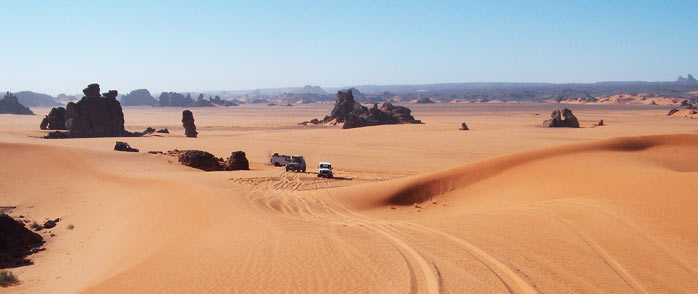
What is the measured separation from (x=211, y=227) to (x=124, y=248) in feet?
6.57

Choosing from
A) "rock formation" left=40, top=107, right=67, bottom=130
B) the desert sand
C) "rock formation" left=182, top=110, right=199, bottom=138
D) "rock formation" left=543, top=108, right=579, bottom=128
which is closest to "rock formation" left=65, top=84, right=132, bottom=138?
"rock formation" left=40, top=107, right=67, bottom=130

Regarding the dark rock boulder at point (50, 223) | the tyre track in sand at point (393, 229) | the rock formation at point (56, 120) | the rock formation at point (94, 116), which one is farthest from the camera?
the rock formation at point (56, 120)

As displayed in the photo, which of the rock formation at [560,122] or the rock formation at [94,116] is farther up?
the rock formation at [94,116]

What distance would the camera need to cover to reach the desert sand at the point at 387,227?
8367 millimetres

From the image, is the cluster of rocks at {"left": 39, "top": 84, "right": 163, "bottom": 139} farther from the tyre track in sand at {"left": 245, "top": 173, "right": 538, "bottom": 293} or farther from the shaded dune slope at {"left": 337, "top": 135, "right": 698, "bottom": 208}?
the shaded dune slope at {"left": 337, "top": 135, "right": 698, "bottom": 208}

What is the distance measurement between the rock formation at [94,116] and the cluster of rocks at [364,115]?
31.5 m

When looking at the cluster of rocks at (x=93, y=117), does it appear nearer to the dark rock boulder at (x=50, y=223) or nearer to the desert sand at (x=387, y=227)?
the desert sand at (x=387, y=227)

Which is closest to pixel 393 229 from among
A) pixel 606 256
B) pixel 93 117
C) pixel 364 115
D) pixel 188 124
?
pixel 606 256

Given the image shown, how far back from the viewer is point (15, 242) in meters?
14.1

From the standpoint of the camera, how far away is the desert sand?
8367 millimetres

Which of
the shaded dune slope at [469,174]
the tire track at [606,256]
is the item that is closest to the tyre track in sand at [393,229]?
the shaded dune slope at [469,174]

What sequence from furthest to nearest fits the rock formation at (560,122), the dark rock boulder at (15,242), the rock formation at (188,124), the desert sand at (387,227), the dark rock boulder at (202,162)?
the rock formation at (560,122) → the rock formation at (188,124) → the dark rock boulder at (202,162) → the dark rock boulder at (15,242) → the desert sand at (387,227)

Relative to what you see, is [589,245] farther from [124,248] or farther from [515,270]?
[124,248]

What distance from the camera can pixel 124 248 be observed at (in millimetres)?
12727
